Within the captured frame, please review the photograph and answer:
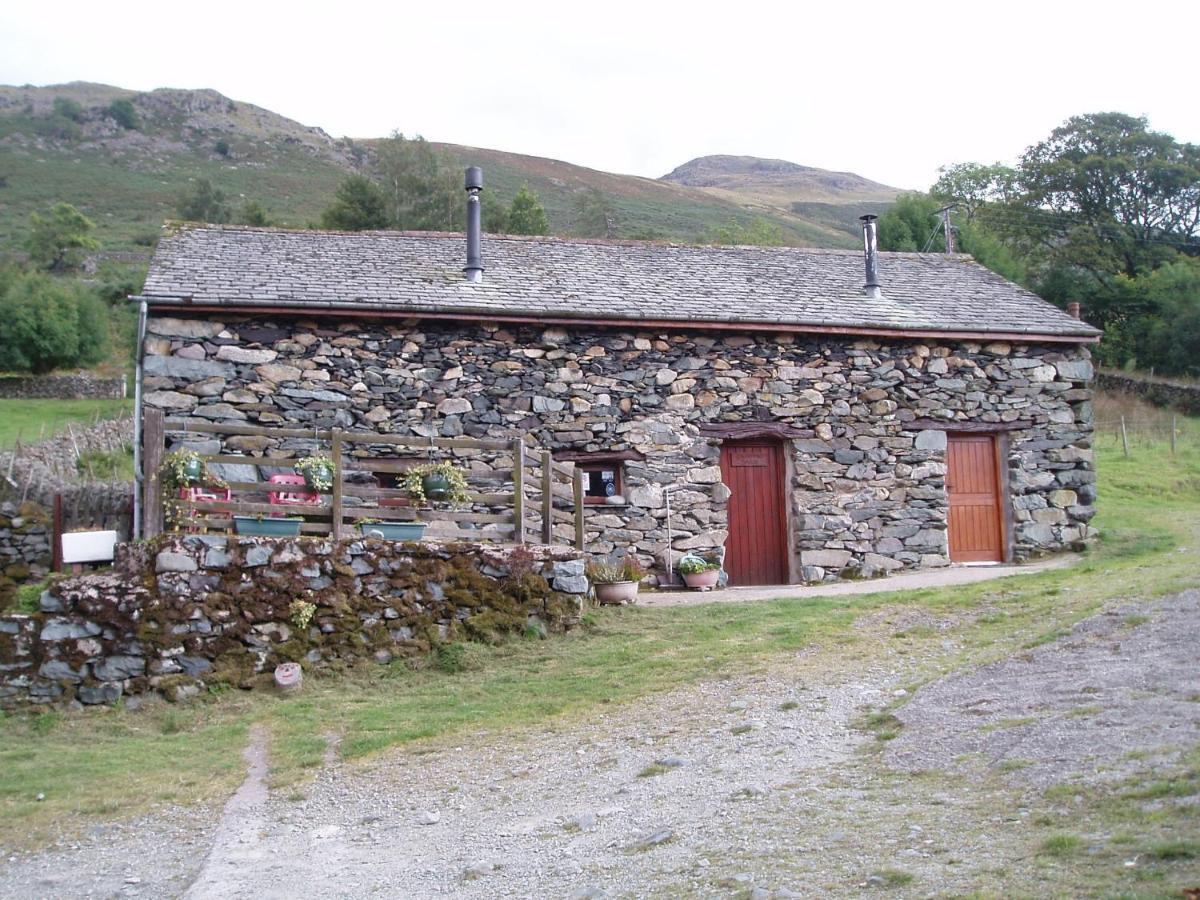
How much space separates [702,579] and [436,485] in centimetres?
412

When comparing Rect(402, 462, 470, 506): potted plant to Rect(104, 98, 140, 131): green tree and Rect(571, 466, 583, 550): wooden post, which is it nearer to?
Rect(571, 466, 583, 550): wooden post

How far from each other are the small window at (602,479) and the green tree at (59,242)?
41988 millimetres

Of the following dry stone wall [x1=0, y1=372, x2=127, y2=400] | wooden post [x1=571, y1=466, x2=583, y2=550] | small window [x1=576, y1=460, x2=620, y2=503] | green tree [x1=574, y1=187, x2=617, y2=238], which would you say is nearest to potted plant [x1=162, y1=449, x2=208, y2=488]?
wooden post [x1=571, y1=466, x2=583, y2=550]

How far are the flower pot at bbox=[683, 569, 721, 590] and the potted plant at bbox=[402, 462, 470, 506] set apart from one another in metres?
3.71

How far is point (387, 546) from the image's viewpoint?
35.6ft

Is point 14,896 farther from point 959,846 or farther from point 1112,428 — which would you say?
point 1112,428

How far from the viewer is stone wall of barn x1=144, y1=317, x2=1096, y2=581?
13.6m

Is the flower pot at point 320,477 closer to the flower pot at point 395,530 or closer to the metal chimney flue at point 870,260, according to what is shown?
the flower pot at point 395,530

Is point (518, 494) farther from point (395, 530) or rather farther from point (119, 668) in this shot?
point (119, 668)

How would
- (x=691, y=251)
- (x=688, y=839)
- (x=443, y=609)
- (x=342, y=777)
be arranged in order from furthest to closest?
(x=691, y=251)
(x=443, y=609)
(x=342, y=777)
(x=688, y=839)

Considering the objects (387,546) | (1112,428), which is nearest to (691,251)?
(387,546)

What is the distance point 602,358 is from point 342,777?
26.0 feet

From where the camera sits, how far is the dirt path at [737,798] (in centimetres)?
503

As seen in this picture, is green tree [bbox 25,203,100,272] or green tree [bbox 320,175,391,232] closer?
green tree [bbox 320,175,391,232]
